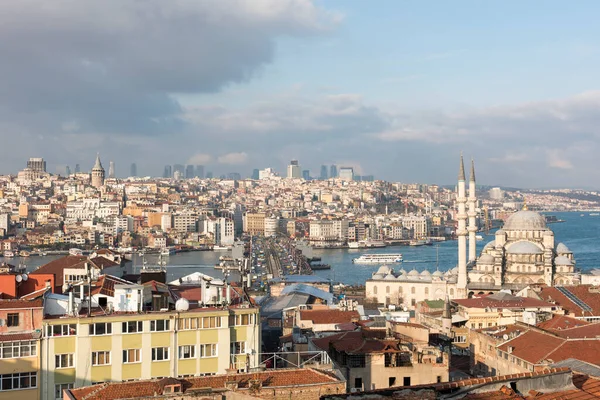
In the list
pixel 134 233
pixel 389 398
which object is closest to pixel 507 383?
pixel 389 398

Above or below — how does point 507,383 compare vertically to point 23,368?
above

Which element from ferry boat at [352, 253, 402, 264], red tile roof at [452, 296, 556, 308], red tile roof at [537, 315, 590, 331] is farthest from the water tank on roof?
ferry boat at [352, 253, 402, 264]

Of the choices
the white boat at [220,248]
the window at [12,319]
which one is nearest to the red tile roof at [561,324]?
the window at [12,319]

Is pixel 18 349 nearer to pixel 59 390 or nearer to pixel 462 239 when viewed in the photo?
pixel 59 390

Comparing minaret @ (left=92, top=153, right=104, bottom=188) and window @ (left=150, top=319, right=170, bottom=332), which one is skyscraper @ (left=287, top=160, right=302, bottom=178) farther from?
window @ (left=150, top=319, right=170, bottom=332)

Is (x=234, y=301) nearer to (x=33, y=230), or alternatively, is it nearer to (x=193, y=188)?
(x=33, y=230)

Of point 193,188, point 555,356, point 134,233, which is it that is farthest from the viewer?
point 193,188
